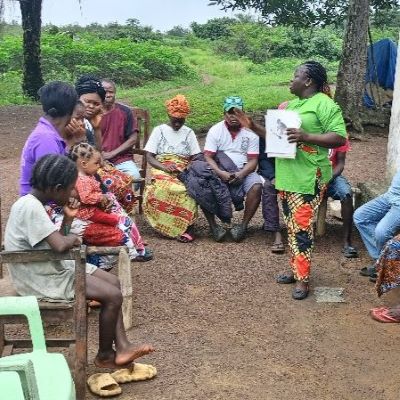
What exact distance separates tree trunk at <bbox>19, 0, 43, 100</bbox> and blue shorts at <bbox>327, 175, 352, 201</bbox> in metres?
10.4

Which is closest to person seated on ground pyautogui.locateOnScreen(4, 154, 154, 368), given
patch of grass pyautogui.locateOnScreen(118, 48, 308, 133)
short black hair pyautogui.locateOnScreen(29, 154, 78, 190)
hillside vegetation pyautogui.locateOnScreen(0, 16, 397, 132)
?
short black hair pyautogui.locateOnScreen(29, 154, 78, 190)

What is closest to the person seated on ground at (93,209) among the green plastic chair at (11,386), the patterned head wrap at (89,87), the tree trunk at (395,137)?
the patterned head wrap at (89,87)

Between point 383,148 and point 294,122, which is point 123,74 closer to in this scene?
point 383,148

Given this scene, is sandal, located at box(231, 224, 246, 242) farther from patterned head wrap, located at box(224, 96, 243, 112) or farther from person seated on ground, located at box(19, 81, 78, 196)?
person seated on ground, located at box(19, 81, 78, 196)

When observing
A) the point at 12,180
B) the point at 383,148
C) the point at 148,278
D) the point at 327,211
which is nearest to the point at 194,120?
the point at 383,148

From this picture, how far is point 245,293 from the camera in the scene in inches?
212

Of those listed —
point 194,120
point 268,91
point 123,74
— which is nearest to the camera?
point 194,120

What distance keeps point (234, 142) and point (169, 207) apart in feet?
2.96

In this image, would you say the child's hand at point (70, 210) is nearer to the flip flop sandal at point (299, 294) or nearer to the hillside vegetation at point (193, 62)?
the flip flop sandal at point (299, 294)

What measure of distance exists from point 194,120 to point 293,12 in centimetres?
287

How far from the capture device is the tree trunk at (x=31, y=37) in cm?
1479

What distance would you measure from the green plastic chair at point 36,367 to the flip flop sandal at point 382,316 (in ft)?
8.48

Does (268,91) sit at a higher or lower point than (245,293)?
higher

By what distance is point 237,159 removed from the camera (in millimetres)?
6750
